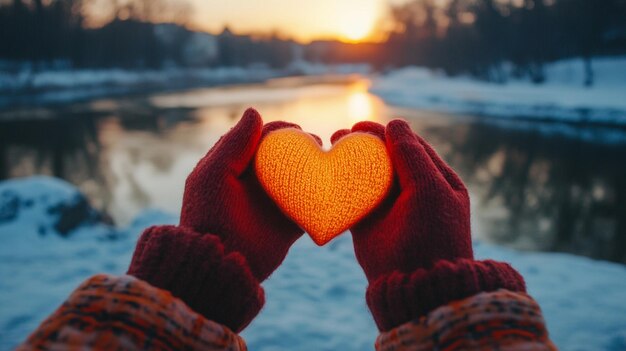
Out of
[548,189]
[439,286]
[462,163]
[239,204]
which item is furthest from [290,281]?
[462,163]

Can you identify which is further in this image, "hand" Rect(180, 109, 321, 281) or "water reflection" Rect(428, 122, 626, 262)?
"water reflection" Rect(428, 122, 626, 262)

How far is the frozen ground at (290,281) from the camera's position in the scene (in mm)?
2369

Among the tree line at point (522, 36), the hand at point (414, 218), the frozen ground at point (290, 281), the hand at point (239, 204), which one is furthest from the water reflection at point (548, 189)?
the tree line at point (522, 36)

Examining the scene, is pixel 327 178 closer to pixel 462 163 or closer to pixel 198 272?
pixel 198 272

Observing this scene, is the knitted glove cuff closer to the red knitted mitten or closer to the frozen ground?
the red knitted mitten

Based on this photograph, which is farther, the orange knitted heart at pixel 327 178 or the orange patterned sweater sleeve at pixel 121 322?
the orange knitted heart at pixel 327 178

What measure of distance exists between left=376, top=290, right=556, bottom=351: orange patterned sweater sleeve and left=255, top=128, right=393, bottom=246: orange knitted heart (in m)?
0.46

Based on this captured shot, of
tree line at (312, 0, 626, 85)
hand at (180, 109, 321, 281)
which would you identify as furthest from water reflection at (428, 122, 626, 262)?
tree line at (312, 0, 626, 85)

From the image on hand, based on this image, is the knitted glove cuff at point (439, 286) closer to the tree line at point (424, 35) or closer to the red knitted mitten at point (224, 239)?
the red knitted mitten at point (224, 239)

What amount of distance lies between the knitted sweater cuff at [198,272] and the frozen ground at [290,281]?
1.36 m

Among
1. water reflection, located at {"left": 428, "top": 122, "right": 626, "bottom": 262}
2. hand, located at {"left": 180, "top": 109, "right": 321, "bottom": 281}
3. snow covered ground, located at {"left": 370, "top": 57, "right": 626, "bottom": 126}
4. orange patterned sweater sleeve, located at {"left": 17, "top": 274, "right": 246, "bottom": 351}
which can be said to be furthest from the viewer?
snow covered ground, located at {"left": 370, "top": 57, "right": 626, "bottom": 126}

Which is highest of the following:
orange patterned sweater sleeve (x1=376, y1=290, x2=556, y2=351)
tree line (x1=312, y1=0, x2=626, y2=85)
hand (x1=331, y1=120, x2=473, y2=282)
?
tree line (x1=312, y1=0, x2=626, y2=85)

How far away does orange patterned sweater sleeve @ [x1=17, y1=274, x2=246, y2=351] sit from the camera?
71 centimetres

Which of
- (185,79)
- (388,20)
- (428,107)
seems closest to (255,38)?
(388,20)
